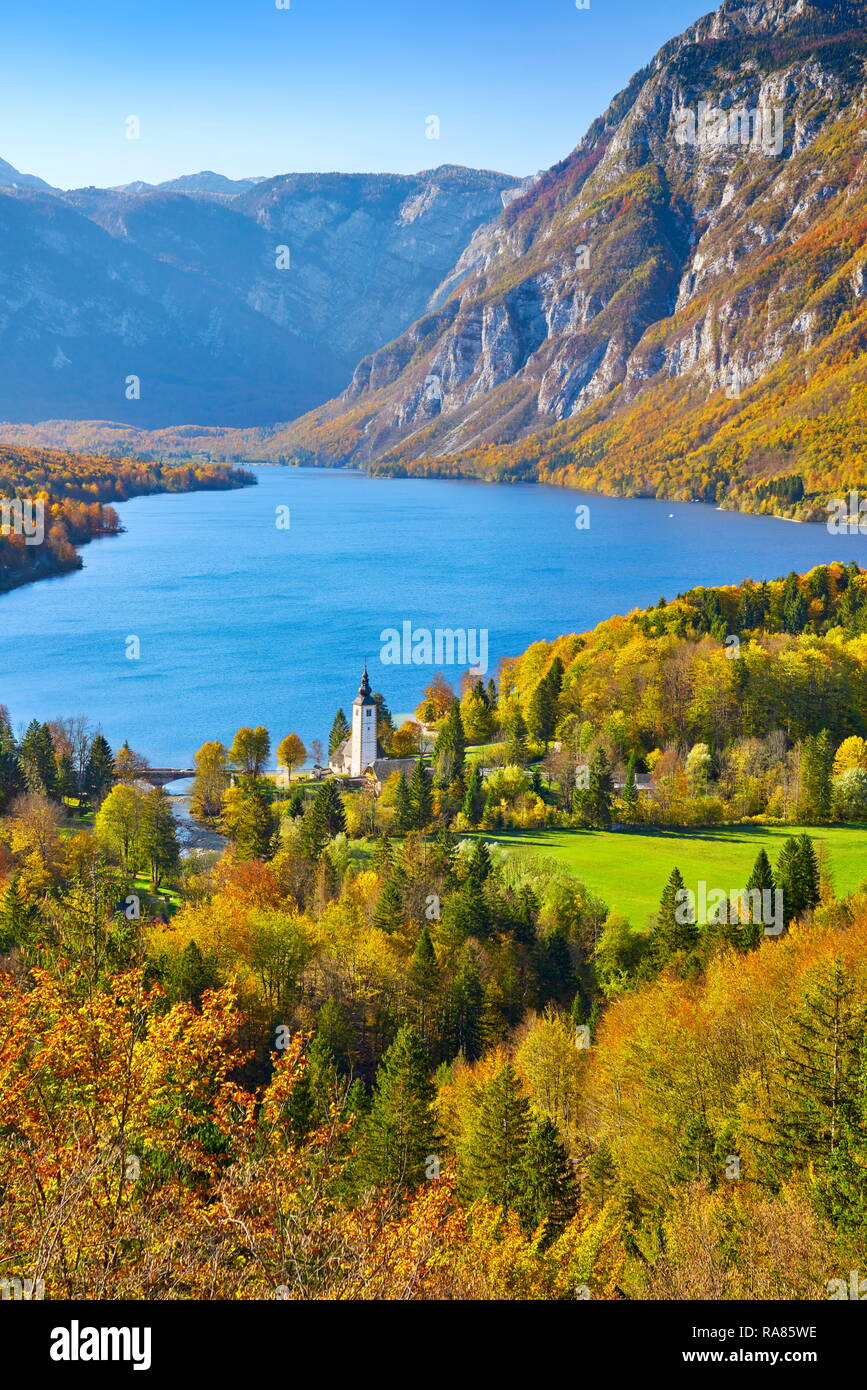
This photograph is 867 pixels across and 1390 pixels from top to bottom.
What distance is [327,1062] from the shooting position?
2758 centimetres

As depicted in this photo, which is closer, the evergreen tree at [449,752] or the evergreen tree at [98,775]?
the evergreen tree at [449,752]

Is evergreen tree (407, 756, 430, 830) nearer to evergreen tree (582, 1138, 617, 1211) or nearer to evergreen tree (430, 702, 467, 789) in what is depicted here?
evergreen tree (430, 702, 467, 789)

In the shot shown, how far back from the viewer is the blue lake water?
87.4 meters

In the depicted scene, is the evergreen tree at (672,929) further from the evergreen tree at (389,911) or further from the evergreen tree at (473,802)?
the evergreen tree at (473,802)

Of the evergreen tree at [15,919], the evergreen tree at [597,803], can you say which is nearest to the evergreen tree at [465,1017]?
the evergreen tree at [15,919]

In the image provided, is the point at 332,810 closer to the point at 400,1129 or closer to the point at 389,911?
the point at 389,911

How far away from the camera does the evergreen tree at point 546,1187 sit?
20172 mm

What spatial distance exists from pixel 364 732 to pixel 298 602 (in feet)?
217

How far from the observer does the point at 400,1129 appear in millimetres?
23109

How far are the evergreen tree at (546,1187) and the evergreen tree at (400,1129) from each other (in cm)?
274

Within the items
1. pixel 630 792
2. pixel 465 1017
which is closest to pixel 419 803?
pixel 630 792

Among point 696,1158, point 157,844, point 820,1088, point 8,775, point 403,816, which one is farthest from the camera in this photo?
point 8,775

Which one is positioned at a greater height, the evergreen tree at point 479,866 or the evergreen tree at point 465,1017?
the evergreen tree at point 479,866

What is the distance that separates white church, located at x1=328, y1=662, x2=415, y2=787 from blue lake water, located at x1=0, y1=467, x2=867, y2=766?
10934 mm
